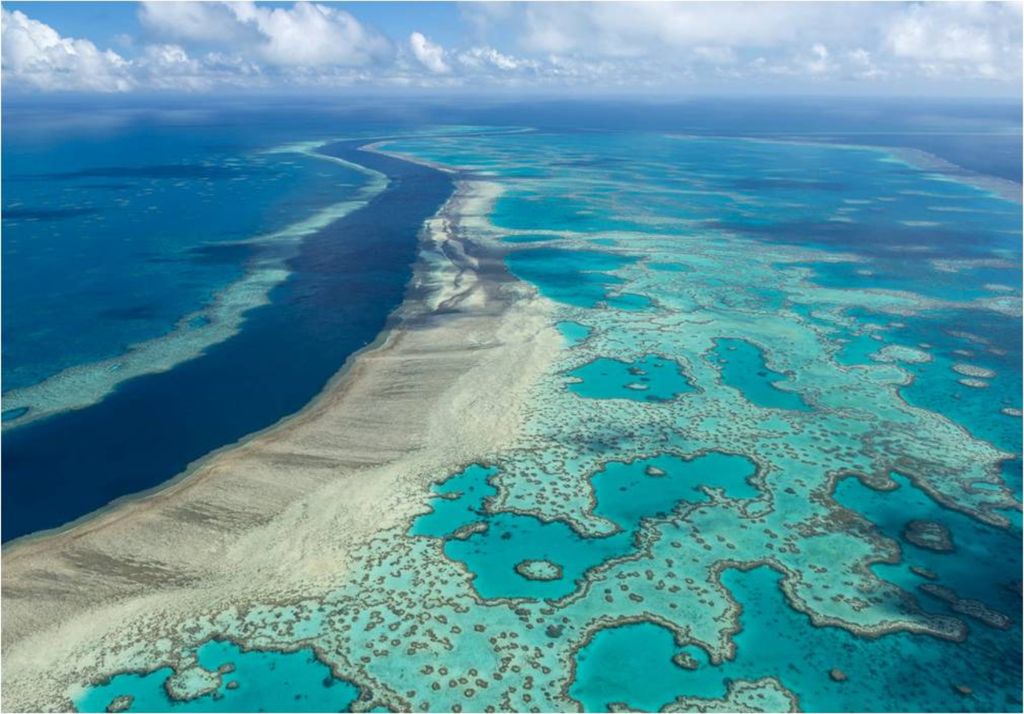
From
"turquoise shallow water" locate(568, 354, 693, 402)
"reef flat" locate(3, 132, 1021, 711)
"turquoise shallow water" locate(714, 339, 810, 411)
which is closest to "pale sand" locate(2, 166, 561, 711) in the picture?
"reef flat" locate(3, 132, 1021, 711)

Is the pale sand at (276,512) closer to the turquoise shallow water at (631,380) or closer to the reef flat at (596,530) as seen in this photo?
the reef flat at (596,530)

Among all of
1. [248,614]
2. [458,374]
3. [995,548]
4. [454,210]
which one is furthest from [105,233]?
→ [995,548]

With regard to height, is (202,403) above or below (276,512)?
above

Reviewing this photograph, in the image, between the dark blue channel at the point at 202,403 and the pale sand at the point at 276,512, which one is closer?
the pale sand at the point at 276,512

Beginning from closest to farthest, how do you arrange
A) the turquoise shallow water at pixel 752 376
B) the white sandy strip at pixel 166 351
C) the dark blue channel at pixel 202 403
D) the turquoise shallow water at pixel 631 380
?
the dark blue channel at pixel 202 403 → the white sandy strip at pixel 166 351 → the turquoise shallow water at pixel 752 376 → the turquoise shallow water at pixel 631 380

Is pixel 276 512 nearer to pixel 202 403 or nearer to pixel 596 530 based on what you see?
pixel 202 403

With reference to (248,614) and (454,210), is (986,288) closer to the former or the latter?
(454,210)

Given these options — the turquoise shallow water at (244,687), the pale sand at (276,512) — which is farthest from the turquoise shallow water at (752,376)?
the turquoise shallow water at (244,687)

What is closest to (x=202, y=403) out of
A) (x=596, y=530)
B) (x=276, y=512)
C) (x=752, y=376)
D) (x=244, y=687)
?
(x=276, y=512)
